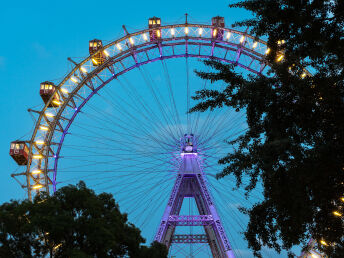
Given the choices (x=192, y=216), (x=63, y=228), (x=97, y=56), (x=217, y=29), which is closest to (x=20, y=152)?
(x=97, y=56)

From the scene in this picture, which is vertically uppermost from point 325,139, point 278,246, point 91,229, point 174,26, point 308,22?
point 174,26

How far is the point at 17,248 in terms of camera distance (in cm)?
1423

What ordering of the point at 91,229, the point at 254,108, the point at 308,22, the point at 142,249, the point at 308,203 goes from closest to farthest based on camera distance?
the point at 308,22 < the point at 308,203 < the point at 254,108 < the point at 91,229 < the point at 142,249

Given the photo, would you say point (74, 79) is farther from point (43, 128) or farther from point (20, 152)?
point (20, 152)

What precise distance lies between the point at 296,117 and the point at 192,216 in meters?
18.0

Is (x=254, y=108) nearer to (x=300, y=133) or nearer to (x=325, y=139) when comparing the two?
(x=300, y=133)

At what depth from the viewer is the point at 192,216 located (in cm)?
2566

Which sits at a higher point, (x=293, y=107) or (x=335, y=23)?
(x=335, y=23)

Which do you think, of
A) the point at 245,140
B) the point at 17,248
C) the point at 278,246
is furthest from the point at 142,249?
the point at 245,140

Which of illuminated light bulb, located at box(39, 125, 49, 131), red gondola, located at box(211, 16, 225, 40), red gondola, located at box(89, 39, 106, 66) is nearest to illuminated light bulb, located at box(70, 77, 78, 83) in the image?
red gondola, located at box(89, 39, 106, 66)

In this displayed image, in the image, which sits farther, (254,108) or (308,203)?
(254,108)

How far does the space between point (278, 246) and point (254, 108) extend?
3.79 metres

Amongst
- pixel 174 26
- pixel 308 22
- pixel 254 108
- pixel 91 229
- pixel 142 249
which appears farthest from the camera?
pixel 174 26

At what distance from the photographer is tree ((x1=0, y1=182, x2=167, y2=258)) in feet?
45.1
